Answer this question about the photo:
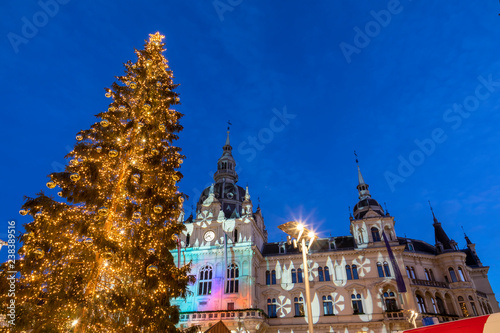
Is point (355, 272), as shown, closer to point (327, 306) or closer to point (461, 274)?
point (327, 306)

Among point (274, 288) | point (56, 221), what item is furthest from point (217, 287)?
point (56, 221)

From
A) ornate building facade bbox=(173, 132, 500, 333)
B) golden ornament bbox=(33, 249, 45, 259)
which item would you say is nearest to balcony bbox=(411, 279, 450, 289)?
ornate building facade bbox=(173, 132, 500, 333)

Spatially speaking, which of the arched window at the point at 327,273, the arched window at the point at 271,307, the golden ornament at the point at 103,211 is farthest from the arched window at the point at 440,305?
the golden ornament at the point at 103,211

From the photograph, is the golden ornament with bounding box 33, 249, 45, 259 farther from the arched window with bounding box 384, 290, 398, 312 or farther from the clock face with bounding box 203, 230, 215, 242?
the arched window with bounding box 384, 290, 398, 312

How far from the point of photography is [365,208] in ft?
150

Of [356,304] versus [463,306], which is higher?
[356,304]

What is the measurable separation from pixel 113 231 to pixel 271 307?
34.7 m

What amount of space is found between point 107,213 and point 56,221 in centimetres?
177

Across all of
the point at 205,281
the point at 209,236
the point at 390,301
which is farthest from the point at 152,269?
the point at 390,301

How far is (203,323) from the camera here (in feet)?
116

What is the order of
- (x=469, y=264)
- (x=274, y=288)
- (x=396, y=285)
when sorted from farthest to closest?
(x=469, y=264), (x=274, y=288), (x=396, y=285)

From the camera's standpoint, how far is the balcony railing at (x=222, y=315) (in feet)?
114

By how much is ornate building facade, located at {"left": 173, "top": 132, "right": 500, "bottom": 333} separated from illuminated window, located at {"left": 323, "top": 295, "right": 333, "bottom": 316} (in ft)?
0.41

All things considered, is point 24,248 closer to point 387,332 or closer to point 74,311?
point 74,311
